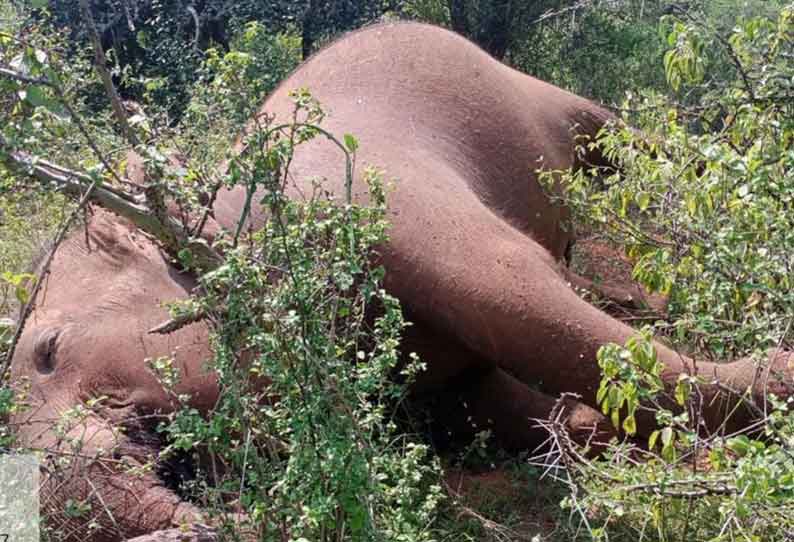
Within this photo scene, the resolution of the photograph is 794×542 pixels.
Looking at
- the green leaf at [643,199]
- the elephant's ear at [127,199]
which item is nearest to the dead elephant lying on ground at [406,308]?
the green leaf at [643,199]

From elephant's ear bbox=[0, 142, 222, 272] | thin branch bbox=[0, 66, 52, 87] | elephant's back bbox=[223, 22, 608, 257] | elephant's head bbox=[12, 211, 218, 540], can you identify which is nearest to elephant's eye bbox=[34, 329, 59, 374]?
elephant's head bbox=[12, 211, 218, 540]

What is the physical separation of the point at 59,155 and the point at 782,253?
2.12m

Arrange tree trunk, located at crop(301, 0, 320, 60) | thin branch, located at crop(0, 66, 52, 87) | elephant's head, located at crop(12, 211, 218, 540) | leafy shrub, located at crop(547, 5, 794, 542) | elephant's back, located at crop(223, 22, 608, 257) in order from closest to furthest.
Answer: leafy shrub, located at crop(547, 5, 794, 542)
thin branch, located at crop(0, 66, 52, 87)
elephant's head, located at crop(12, 211, 218, 540)
elephant's back, located at crop(223, 22, 608, 257)
tree trunk, located at crop(301, 0, 320, 60)

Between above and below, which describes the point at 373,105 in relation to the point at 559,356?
above

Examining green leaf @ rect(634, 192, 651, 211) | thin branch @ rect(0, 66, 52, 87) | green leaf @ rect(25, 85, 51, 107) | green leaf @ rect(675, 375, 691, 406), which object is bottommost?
green leaf @ rect(675, 375, 691, 406)

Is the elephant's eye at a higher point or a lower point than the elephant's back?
lower

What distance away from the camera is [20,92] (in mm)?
2805

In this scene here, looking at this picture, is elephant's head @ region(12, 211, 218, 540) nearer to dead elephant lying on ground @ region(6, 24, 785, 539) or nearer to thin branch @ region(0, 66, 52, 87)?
dead elephant lying on ground @ region(6, 24, 785, 539)

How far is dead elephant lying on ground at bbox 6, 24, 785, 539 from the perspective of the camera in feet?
11.5

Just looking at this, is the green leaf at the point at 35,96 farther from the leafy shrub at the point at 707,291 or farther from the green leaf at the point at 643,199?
the green leaf at the point at 643,199

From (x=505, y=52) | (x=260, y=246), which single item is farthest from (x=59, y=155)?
(x=505, y=52)

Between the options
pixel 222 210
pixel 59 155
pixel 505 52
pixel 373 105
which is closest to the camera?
pixel 59 155

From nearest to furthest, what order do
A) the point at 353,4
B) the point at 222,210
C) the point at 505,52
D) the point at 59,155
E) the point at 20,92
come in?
the point at 20,92, the point at 59,155, the point at 222,210, the point at 505,52, the point at 353,4

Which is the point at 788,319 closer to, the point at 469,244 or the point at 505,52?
the point at 469,244
